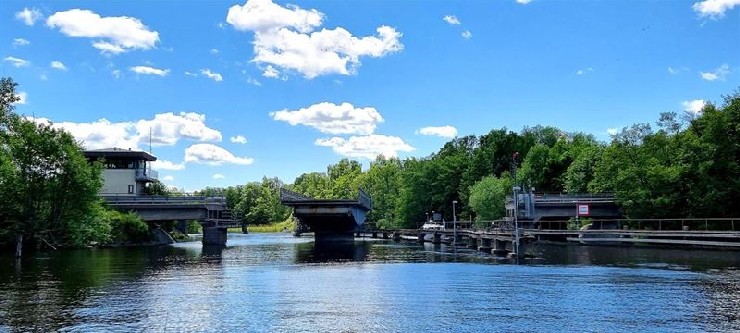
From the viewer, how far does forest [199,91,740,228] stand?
246 ft

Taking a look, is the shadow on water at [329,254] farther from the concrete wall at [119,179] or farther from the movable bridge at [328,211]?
the concrete wall at [119,179]

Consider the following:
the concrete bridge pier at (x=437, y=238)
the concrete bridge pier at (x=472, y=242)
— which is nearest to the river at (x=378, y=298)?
the concrete bridge pier at (x=472, y=242)

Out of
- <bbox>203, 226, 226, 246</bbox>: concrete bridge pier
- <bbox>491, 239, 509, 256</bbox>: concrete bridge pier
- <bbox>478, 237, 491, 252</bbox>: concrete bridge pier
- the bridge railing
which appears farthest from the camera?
<bbox>203, 226, 226, 246</bbox>: concrete bridge pier

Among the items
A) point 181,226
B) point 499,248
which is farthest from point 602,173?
point 181,226

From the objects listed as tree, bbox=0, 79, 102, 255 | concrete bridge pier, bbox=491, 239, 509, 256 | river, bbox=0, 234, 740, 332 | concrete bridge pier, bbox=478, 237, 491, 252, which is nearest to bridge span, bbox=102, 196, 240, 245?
tree, bbox=0, 79, 102, 255

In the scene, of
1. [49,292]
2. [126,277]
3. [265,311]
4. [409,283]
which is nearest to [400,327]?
[265,311]

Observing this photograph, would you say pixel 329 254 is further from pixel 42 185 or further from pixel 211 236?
pixel 42 185

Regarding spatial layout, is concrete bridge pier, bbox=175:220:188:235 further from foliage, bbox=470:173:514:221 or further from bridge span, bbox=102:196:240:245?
foliage, bbox=470:173:514:221

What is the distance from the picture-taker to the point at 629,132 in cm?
10488

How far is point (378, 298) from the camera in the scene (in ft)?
109

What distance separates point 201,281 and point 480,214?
8096 cm

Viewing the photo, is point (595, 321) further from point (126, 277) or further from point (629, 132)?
point (629, 132)

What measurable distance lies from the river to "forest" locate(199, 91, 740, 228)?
2468 cm

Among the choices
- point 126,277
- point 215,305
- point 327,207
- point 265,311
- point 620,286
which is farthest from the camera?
point 327,207
